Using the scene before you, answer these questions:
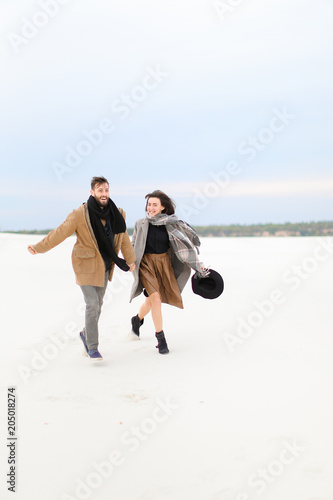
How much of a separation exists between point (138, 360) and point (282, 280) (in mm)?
5310

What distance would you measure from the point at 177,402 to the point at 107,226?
198 cm

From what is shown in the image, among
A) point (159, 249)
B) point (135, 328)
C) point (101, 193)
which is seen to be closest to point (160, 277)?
point (159, 249)

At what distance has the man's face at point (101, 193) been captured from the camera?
5133 millimetres

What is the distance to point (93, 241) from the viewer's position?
521 centimetres

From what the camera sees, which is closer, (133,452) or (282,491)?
(282,491)

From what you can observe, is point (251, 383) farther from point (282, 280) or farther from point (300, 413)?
point (282, 280)

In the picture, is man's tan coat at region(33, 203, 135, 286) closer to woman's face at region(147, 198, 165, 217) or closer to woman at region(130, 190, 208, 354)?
woman at region(130, 190, 208, 354)

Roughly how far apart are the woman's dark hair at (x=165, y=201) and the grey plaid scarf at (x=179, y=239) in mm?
103

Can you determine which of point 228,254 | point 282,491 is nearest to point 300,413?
point 282,491

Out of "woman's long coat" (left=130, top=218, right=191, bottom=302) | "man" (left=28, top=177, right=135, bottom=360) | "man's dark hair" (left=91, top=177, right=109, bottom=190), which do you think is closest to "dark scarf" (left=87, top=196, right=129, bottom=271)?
"man" (left=28, top=177, right=135, bottom=360)

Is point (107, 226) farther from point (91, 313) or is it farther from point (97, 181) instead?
point (91, 313)

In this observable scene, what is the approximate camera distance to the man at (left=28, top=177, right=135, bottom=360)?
517 centimetres

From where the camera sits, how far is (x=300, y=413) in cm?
395

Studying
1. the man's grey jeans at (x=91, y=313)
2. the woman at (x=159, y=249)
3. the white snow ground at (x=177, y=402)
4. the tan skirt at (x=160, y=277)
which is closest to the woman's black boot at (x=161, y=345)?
the woman at (x=159, y=249)
